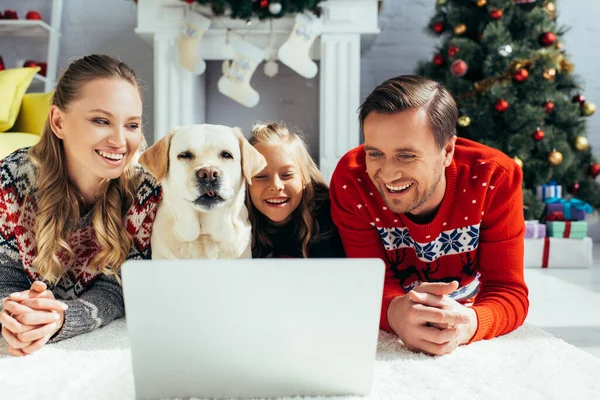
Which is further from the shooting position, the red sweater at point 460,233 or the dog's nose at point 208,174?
the red sweater at point 460,233

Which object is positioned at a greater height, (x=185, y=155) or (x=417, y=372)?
(x=185, y=155)

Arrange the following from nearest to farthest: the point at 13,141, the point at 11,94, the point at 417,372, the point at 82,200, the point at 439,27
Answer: the point at 417,372 → the point at 82,200 → the point at 13,141 → the point at 11,94 → the point at 439,27

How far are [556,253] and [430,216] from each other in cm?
165

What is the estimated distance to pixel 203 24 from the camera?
9.20 ft

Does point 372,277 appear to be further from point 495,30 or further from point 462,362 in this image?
point 495,30

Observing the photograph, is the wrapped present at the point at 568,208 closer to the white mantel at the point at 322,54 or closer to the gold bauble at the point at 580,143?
the gold bauble at the point at 580,143

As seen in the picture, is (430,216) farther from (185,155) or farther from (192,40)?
(192,40)

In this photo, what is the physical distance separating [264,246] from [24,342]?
504 mm

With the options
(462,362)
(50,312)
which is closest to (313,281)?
(462,362)

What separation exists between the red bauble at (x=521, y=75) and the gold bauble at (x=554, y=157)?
0.35 meters

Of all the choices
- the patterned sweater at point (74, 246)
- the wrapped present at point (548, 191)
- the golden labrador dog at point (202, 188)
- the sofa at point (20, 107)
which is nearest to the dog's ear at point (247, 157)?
the golden labrador dog at point (202, 188)

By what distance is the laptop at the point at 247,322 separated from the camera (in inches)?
26.4

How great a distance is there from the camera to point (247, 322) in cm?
69

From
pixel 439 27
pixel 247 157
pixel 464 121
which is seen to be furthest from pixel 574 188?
pixel 247 157
